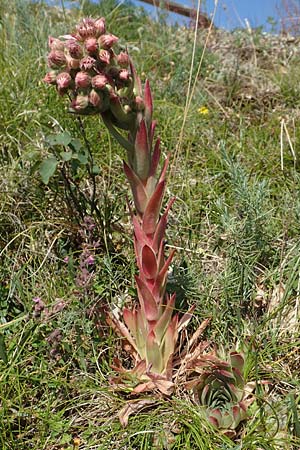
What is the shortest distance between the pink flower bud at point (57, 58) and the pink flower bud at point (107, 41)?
117mm

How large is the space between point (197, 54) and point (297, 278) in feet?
8.05

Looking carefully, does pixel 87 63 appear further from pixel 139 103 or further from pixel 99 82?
pixel 139 103

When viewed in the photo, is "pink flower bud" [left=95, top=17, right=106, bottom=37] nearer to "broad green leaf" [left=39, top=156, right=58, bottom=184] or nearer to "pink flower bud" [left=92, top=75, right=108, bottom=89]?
"pink flower bud" [left=92, top=75, right=108, bottom=89]

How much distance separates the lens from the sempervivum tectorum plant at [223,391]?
1.64 m

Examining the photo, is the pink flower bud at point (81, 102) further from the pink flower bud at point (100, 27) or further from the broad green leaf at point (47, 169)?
the broad green leaf at point (47, 169)

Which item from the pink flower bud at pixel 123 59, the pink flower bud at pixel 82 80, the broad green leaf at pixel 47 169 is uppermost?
the pink flower bud at pixel 123 59

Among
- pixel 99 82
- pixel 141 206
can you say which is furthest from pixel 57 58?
pixel 141 206

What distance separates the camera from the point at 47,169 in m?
2.24

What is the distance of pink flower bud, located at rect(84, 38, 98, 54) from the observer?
1403mm

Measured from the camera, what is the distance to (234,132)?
3256mm

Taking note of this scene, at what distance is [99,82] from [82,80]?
47 millimetres

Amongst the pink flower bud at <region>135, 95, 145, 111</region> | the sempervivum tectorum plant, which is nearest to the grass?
→ the sempervivum tectorum plant

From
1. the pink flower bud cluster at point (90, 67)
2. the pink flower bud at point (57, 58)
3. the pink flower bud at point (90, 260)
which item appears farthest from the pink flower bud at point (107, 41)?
the pink flower bud at point (90, 260)

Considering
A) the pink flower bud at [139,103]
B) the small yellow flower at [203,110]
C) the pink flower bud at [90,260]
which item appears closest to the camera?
the pink flower bud at [139,103]
